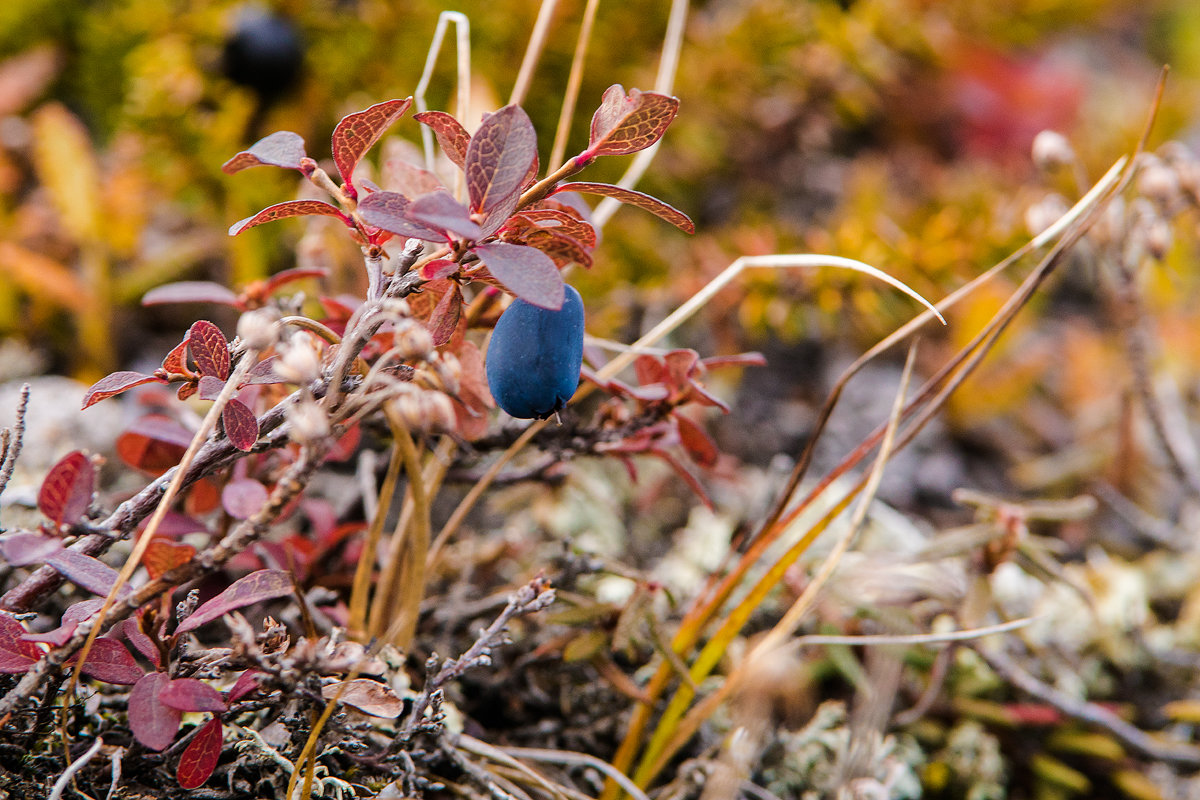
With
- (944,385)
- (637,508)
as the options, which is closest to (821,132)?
(637,508)

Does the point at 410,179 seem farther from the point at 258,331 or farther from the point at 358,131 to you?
the point at 258,331

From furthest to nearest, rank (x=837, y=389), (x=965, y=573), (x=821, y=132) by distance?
(x=821, y=132), (x=965, y=573), (x=837, y=389)

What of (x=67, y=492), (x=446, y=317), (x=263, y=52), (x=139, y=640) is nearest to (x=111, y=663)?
(x=139, y=640)

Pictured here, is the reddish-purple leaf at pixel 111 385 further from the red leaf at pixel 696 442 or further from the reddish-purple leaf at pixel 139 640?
the red leaf at pixel 696 442

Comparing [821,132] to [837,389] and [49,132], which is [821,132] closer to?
[837,389]

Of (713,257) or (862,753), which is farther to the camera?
(713,257)

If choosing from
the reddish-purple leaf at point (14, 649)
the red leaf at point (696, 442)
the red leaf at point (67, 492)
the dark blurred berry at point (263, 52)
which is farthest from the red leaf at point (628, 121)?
the dark blurred berry at point (263, 52)

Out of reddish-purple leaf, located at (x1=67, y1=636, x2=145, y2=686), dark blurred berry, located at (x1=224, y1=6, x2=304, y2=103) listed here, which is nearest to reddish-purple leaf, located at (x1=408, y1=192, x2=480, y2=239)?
reddish-purple leaf, located at (x1=67, y1=636, x2=145, y2=686)
